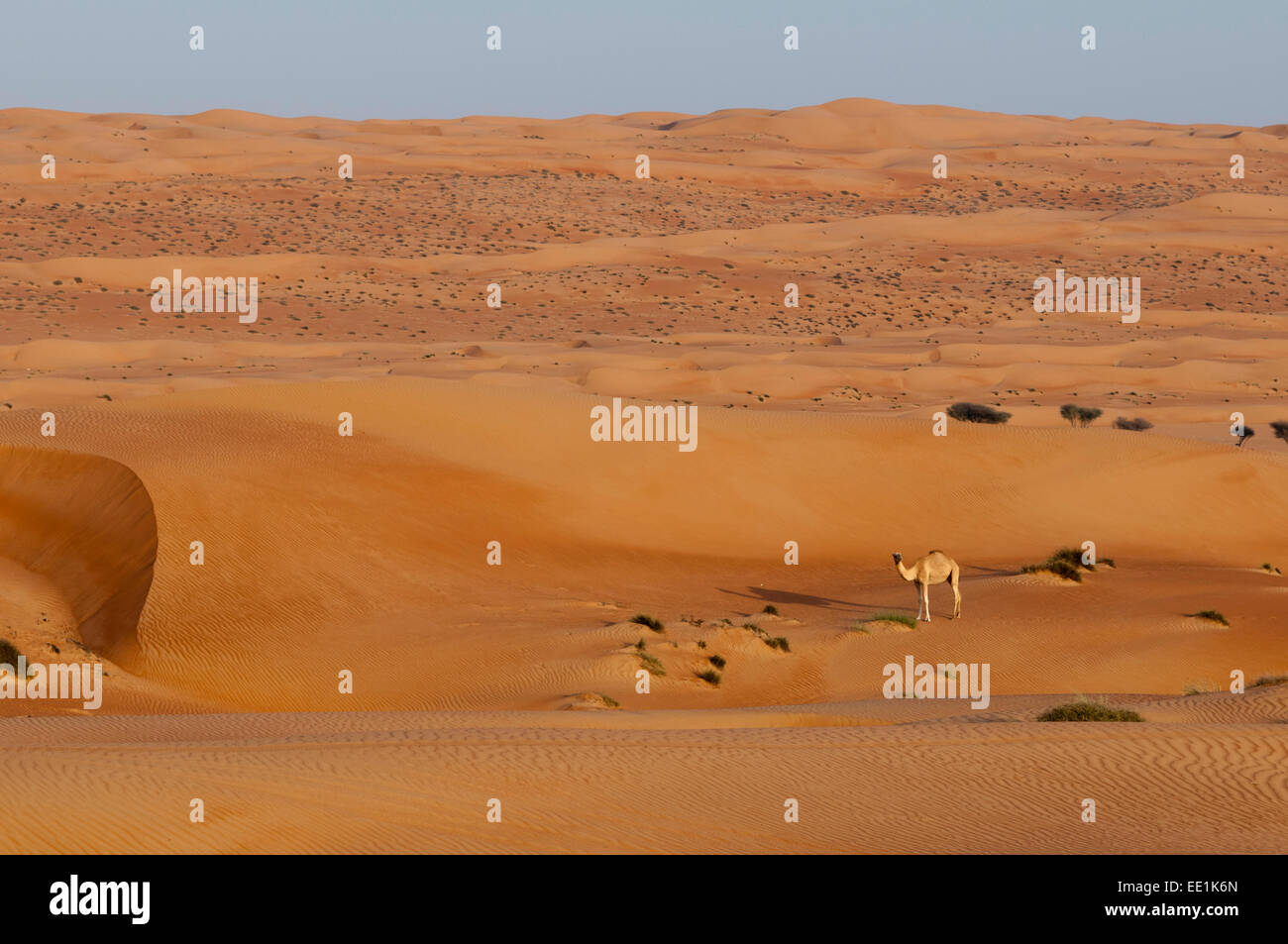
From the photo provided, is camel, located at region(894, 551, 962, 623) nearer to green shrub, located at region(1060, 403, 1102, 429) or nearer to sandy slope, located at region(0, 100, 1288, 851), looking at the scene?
sandy slope, located at region(0, 100, 1288, 851)

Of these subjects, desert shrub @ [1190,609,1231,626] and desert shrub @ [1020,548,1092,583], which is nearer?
desert shrub @ [1190,609,1231,626]

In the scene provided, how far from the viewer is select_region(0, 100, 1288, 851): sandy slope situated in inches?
355

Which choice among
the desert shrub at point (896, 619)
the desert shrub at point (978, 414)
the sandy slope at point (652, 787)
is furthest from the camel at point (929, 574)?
the desert shrub at point (978, 414)

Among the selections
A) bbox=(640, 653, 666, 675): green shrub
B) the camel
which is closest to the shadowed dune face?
bbox=(640, 653, 666, 675): green shrub

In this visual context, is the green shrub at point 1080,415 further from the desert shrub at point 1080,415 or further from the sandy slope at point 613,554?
the sandy slope at point 613,554

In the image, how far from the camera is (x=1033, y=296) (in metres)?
67.2

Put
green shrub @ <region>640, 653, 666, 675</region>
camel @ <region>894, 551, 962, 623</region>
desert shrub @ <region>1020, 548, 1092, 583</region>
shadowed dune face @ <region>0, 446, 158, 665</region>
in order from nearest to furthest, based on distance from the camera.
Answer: green shrub @ <region>640, 653, 666, 675</region> → shadowed dune face @ <region>0, 446, 158, 665</region> → camel @ <region>894, 551, 962, 623</region> → desert shrub @ <region>1020, 548, 1092, 583</region>

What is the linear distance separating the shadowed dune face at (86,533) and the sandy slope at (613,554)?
0.08 meters

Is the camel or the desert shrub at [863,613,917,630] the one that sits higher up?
the camel

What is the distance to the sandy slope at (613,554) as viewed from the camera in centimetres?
902

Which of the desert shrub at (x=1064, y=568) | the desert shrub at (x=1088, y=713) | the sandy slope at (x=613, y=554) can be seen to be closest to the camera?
the sandy slope at (x=613, y=554)

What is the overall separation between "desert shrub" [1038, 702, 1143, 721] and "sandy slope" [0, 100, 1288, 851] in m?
0.68

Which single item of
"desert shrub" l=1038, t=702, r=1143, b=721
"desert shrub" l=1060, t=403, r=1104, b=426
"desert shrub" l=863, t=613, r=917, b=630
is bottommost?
"desert shrub" l=863, t=613, r=917, b=630

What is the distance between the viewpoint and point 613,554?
2231 cm
